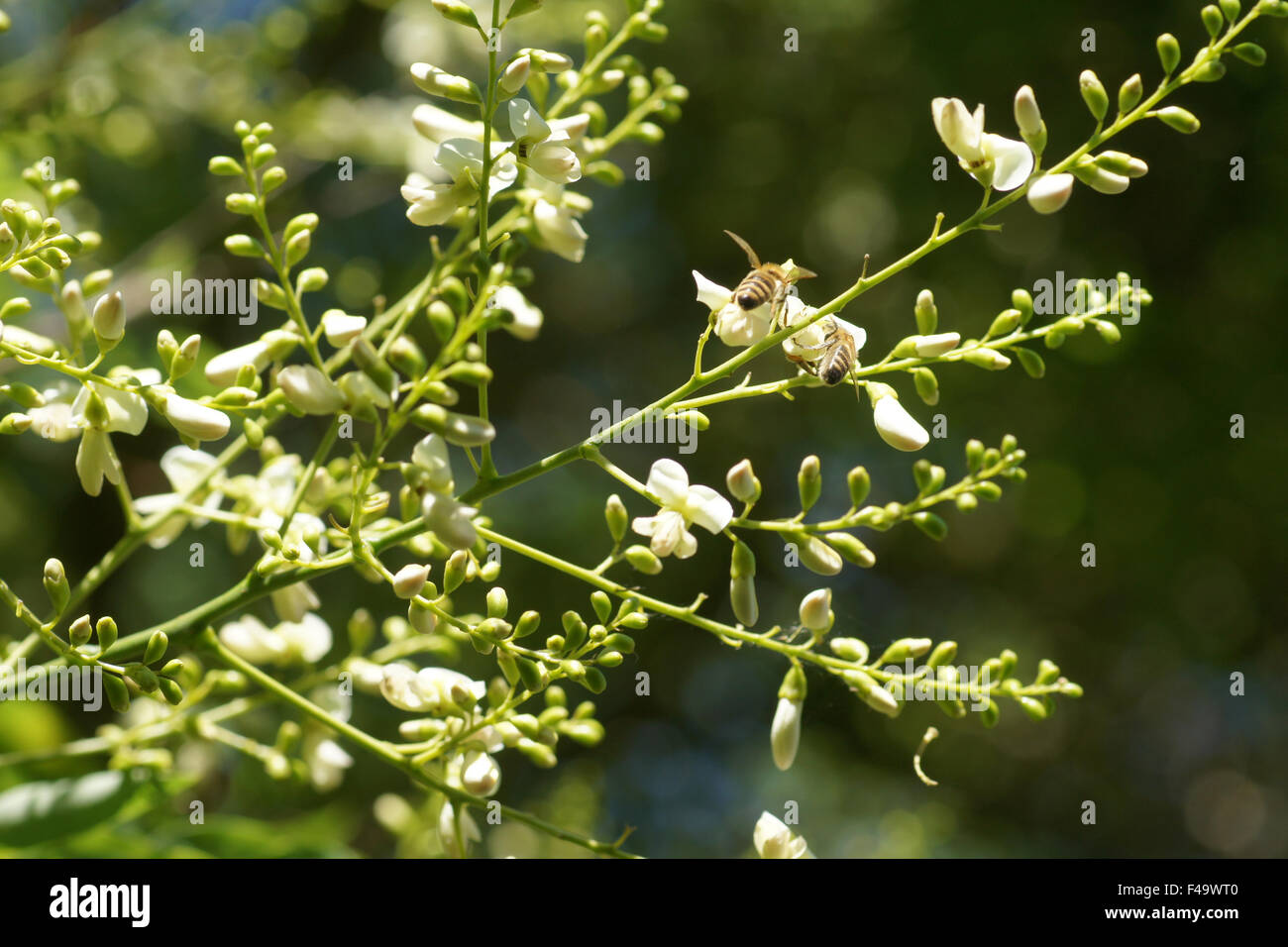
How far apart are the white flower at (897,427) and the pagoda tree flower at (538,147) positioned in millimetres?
278

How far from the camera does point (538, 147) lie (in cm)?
74

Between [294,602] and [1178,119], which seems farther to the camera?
[294,602]

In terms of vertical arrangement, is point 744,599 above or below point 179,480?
below

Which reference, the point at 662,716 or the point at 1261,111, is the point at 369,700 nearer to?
the point at 662,716

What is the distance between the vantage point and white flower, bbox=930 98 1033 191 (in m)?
0.71

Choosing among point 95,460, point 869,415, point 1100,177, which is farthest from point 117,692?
point 869,415

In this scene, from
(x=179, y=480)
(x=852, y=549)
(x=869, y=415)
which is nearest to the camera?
(x=852, y=549)

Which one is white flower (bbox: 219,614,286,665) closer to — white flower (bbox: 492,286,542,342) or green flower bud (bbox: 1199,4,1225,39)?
white flower (bbox: 492,286,542,342)

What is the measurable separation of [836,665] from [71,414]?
0.58 meters

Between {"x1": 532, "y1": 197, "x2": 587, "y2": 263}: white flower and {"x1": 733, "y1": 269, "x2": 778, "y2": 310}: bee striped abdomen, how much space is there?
156 millimetres

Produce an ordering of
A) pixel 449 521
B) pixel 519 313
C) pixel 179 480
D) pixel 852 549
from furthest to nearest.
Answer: pixel 179 480, pixel 519 313, pixel 852 549, pixel 449 521

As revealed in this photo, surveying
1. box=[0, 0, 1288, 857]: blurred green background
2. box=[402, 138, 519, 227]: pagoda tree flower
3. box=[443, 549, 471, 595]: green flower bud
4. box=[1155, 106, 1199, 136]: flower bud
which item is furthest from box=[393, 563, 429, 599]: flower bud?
box=[0, 0, 1288, 857]: blurred green background

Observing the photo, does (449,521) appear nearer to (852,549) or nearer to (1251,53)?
(852,549)

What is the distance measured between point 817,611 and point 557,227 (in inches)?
13.9
